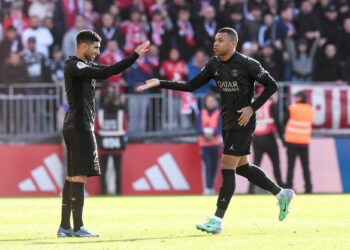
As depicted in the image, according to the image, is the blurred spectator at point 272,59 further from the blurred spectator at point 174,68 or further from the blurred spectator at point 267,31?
the blurred spectator at point 174,68

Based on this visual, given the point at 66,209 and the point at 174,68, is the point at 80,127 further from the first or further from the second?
the point at 174,68

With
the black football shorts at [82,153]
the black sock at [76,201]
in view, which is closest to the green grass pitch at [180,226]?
the black sock at [76,201]

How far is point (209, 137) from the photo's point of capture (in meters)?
19.8

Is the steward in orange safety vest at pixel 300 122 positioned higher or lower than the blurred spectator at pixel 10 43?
lower

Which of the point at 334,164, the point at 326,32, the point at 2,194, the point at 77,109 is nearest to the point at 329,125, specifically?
the point at 334,164

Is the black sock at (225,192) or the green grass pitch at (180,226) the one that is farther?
the black sock at (225,192)

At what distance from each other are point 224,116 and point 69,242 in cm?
236

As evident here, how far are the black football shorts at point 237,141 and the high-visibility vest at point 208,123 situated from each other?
33.1ft

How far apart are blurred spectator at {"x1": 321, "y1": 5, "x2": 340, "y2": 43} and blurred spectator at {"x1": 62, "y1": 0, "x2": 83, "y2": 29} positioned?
6.15 meters

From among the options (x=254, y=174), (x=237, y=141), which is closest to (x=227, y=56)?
(x=237, y=141)

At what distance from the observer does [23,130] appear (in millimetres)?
20188

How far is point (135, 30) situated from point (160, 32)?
632 mm

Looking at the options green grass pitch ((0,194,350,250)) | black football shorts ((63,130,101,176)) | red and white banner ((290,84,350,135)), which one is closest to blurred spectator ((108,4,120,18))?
red and white banner ((290,84,350,135))

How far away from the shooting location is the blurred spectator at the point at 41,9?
21.5 metres
